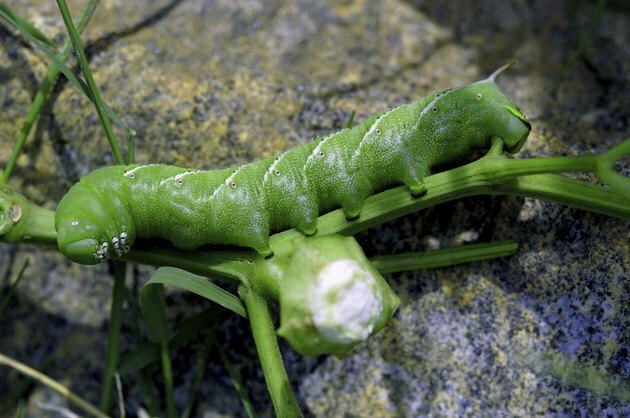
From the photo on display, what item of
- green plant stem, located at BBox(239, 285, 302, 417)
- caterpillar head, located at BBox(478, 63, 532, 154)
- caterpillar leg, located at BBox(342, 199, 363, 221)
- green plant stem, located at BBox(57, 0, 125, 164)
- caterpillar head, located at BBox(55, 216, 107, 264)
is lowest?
green plant stem, located at BBox(239, 285, 302, 417)

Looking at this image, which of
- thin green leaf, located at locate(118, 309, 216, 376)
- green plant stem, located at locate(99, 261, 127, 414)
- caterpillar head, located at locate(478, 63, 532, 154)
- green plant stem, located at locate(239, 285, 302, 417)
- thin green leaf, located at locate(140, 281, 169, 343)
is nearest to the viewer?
green plant stem, located at locate(239, 285, 302, 417)

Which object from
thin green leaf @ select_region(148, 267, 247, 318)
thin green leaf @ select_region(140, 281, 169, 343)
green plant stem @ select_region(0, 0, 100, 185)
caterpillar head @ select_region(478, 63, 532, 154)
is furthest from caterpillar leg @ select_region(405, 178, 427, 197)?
green plant stem @ select_region(0, 0, 100, 185)

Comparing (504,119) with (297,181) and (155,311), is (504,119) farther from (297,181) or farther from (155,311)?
(155,311)

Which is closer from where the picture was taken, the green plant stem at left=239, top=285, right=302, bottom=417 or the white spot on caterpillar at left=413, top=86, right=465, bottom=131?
the green plant stem at left=239, top=285, right=302, bottom=417

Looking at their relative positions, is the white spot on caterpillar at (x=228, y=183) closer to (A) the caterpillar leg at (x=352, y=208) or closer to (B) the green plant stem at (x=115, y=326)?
(A) the caterpillar leg at (x=352, y=208)

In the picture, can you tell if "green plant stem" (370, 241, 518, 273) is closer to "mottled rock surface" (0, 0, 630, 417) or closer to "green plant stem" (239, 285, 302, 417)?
"mottled rock surface" (0, 0, 630, 417)

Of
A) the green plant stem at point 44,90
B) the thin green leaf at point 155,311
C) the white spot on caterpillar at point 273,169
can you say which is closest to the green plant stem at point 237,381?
the thin green leaf at point 155,311

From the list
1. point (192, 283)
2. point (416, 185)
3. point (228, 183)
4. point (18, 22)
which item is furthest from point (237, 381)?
point (18, 22)
